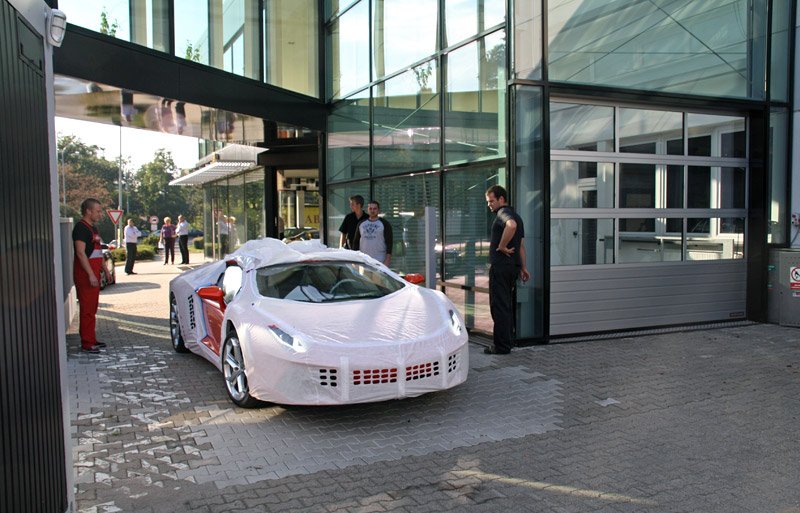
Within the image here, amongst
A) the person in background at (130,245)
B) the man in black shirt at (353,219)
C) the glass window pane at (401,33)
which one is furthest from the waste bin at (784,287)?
the person in background at (130,245)

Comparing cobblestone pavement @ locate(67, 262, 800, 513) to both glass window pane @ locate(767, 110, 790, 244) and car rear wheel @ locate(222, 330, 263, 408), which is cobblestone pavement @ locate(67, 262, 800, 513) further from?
glass window pane @ locate(767, 110, 790, 244)

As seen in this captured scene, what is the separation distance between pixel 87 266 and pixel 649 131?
7808 mm

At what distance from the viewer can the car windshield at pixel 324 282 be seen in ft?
19.7

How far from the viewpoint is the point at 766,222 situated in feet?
31.9

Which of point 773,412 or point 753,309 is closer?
point 773,412

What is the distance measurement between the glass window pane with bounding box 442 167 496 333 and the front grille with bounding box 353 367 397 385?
3813 millimetres

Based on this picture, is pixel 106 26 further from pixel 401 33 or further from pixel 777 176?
pixel 777 176

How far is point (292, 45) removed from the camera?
13727 millimetres

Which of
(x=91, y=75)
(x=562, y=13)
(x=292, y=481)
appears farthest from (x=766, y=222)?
(x=91, y=75)

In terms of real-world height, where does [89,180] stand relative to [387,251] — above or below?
above

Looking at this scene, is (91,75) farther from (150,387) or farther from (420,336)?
(420,336)

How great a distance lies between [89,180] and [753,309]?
53.8m

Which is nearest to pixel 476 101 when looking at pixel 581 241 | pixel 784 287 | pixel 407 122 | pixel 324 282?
pixel 407 122

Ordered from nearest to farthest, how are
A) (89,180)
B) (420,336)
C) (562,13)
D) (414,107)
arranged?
(420,336)
(562,13)
(414,107)
(89,180)
